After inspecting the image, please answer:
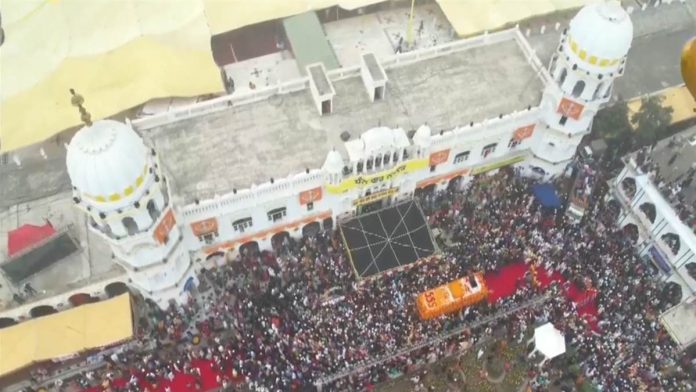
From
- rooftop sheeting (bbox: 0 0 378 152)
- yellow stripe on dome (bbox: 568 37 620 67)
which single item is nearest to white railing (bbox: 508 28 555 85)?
yellow stripe on dome (bbox: 568 37 620 67)

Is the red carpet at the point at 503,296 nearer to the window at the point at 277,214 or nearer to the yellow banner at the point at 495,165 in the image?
the yellow banner at the point at 495,165

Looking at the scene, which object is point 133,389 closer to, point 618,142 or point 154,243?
point 154,243

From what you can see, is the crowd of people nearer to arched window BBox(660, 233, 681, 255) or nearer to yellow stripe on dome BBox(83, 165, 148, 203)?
arched window BBox(660, 233, 681, 255)

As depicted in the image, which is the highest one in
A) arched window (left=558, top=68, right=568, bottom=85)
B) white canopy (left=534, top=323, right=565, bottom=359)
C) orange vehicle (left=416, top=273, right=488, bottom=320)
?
arched window (left=558, top=68, right=568, bottom=85)

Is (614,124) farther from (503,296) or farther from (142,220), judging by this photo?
(142,220)

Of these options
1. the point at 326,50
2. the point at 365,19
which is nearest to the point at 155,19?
the point at 326,50

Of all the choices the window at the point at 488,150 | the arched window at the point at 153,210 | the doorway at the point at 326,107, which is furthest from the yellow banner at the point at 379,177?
the arched window at the point at 153,210
